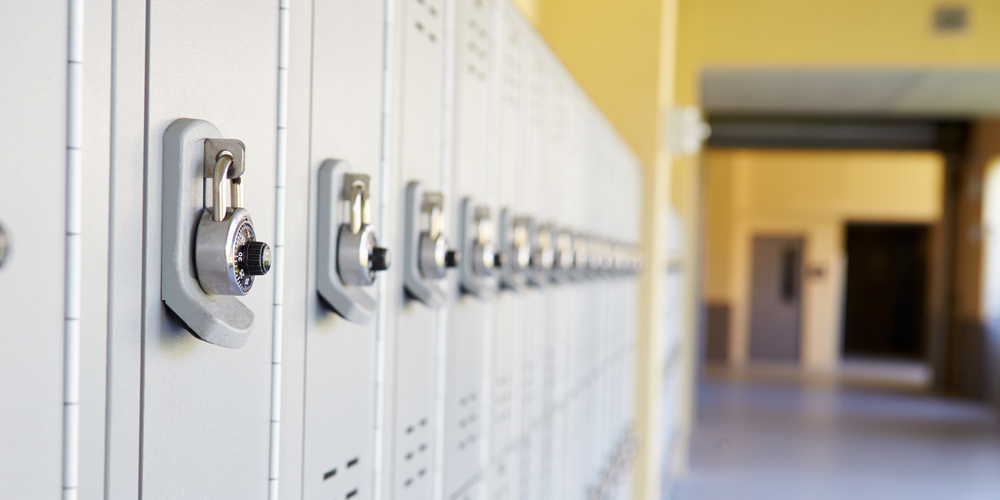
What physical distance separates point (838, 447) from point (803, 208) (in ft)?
28.6

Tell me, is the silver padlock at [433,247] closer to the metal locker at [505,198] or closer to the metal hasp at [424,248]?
the metal hasp at [424,248]

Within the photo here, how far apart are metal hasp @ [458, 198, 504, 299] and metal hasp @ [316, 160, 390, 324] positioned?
0.51 metres

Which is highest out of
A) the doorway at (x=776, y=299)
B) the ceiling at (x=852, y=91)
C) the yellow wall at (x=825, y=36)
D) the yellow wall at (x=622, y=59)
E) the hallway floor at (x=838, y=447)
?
the yellow wall at (x=825, y=36)

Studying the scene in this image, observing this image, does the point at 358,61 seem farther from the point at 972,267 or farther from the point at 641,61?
the point at 972,267

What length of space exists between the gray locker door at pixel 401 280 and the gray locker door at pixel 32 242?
1.89ft

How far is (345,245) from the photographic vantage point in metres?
0.89

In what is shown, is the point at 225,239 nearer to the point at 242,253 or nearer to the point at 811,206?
the point at 242,253

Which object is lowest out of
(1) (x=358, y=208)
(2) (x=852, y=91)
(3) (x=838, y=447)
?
(3) (x=838, y=447)

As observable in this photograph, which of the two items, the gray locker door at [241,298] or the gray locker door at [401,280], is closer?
the gray locker door at [241,298]

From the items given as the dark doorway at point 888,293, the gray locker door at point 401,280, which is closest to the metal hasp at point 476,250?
the gray locker door at point 401,280

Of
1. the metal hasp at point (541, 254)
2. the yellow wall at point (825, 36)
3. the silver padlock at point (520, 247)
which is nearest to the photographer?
the silver padlock at point (520, 247)

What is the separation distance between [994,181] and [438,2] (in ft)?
42.1

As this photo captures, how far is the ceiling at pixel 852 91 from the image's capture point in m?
8.56

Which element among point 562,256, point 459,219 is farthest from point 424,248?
point 562,256
